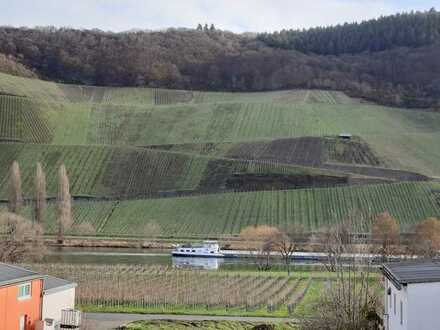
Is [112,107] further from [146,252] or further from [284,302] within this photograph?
[284,302]

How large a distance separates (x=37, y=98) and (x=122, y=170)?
46.8 metres

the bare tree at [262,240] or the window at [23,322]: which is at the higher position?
the bare tree at [262,240]

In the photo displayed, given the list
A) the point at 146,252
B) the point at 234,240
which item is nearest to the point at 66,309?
the point at 146,252

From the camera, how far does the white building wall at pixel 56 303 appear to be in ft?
123

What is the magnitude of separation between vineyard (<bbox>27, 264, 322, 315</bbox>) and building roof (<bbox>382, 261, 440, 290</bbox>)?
1258 cm

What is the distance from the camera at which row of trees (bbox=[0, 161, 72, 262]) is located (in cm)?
6668

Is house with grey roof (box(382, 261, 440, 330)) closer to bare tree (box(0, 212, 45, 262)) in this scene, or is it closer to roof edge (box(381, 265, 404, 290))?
roof edge (box(381, 265, 404, 290))

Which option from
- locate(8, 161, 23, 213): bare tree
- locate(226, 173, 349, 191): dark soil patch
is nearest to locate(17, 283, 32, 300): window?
locate(8, 161, 23, 213): bare tree

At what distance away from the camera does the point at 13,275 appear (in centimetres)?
3497

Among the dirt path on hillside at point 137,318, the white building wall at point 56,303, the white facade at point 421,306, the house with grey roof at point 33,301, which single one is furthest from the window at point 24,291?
the white facade at point 421,306

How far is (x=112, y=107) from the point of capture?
160250 millimetres

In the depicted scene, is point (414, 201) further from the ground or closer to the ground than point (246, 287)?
further from the ground

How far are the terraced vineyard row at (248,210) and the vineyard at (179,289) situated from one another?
29716 mm

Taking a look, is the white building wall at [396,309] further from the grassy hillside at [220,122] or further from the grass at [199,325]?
the grassy hillside at [220,122]
